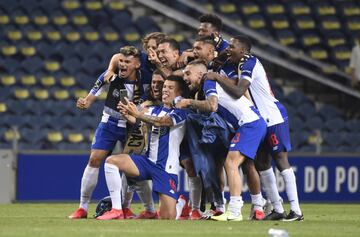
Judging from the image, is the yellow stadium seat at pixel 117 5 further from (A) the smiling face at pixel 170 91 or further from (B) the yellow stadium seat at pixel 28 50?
(A) the smiling face at pixel 170 91

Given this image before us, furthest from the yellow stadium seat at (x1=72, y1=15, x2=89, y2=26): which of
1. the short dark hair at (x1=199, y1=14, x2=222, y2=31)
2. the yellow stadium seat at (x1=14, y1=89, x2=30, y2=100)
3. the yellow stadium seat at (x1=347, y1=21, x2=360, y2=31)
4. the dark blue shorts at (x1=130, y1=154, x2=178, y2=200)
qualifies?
the dark blue shorts at (x1=130, y1=154, x2=178, y2=200)

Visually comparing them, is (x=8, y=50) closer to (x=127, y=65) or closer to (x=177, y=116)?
(x=127, y=65)

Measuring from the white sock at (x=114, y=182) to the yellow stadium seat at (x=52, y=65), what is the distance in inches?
361

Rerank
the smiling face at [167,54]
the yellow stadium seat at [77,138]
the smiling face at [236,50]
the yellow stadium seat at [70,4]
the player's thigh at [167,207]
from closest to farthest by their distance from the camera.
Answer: the smiling face at [236,50] < the player's thigh at [167,207] < the smiling face at [167,54] < the yellow stadium seat at [77,138] < the yellow stadium seat at [70,4]

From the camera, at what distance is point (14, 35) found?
→ 20.8 meters

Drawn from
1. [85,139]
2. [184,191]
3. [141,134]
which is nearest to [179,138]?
[141,134]

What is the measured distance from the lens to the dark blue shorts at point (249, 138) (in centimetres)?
1141

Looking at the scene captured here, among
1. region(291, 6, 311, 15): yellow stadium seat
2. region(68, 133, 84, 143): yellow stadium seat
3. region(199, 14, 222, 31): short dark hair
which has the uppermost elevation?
region(291, 6, 311, 15): yellow stadium seat

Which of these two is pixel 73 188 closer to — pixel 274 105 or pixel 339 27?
pixel 274 105

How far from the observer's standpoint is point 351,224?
11273mm

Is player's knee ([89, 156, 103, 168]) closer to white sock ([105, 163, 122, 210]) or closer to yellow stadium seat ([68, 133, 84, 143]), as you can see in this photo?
white sock ([105, 163, 122, 210])

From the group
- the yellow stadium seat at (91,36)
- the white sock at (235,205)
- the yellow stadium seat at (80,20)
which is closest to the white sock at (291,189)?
the white sock at (235,205)

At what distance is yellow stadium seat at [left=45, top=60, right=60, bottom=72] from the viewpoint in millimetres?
20469

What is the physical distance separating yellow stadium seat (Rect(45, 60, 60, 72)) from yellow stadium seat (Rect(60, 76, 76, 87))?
0.97 ft
